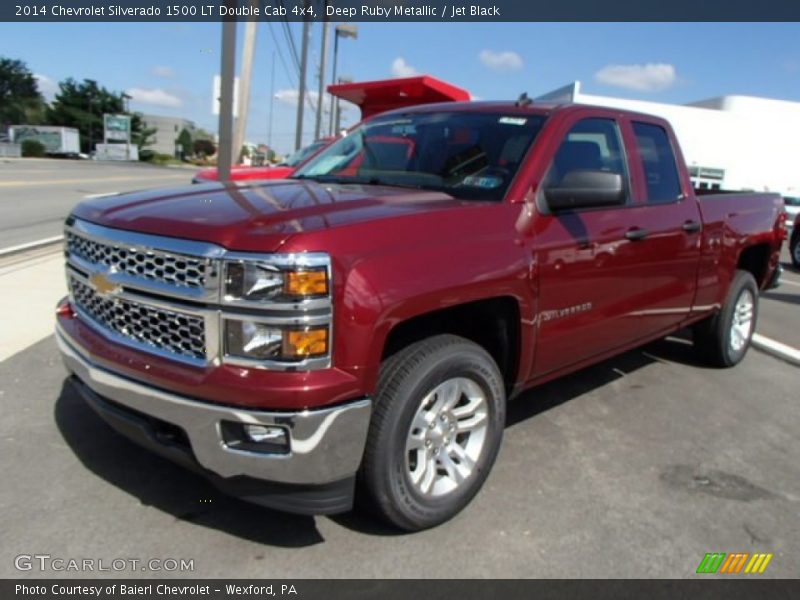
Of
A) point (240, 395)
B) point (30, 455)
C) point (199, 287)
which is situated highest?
point (199, 287)

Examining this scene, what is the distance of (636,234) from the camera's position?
3986 millimetres

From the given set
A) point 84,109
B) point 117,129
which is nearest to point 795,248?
point 117,129

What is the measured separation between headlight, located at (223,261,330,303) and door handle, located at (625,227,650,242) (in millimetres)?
2198

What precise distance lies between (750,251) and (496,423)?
12.7ft

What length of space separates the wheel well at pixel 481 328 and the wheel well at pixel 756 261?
11.3ft

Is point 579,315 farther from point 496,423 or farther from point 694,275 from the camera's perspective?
point 694,275

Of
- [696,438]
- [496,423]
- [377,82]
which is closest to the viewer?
[496,423]

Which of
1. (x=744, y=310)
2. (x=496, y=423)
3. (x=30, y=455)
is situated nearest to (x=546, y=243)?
Answer: (x=496, y=423)

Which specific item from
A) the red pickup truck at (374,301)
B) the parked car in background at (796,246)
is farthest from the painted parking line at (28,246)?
the parked car in background at (796,246)

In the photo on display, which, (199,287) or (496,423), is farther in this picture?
(496,423)

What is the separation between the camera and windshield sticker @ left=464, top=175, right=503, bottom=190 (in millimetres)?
3410

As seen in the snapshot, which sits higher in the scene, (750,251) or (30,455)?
(750,251)

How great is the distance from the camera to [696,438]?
4.21m

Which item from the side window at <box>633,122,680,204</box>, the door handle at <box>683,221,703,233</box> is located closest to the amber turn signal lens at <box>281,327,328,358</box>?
the side window at <box>633,122,680,204</box>
